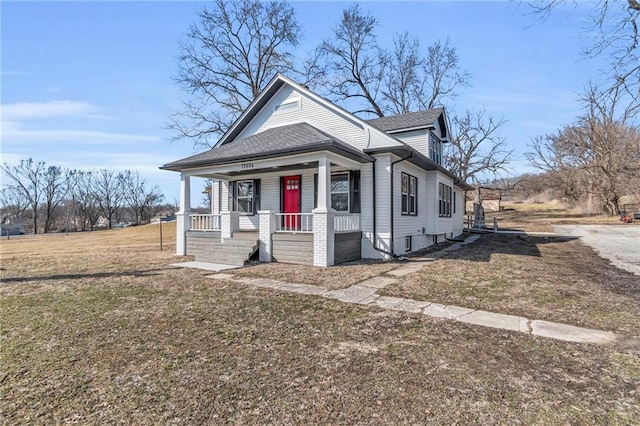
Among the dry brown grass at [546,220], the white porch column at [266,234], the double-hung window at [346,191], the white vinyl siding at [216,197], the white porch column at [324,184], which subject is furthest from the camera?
the dry brown grass at [546,220]

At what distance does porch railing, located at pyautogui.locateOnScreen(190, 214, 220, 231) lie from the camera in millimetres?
12227

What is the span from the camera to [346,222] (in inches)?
416

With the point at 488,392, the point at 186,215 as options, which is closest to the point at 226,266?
the point at 186,215

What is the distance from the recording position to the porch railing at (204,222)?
1223 centimetres

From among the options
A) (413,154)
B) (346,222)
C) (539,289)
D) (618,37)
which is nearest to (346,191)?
(346,222)

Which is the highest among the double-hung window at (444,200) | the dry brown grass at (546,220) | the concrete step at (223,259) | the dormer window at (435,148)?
the dormer window at (435,148)

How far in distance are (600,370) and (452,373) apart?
4.76 feet

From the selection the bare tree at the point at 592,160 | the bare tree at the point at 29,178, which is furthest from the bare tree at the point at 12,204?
the bare tree at the point at 592,160

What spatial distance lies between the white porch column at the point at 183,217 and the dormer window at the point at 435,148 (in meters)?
10.5

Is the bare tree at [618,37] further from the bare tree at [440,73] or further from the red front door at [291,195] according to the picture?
the bare tree at [440,73]

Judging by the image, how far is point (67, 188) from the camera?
177ft

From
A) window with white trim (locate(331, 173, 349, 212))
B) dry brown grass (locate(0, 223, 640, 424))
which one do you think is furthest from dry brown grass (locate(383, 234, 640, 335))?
window with white trim (locate(331, 173, 349, 212))

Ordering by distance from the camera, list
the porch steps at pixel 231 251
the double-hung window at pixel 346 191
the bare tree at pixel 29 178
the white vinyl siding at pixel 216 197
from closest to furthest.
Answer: the porch steps at pixel 231 251, the double-hung window at pixel 346 191, the white vinyl siding at pixel 216 197, the bare tree at pixel 29 178

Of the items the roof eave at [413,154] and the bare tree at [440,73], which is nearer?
the roof eave at [413,154]
